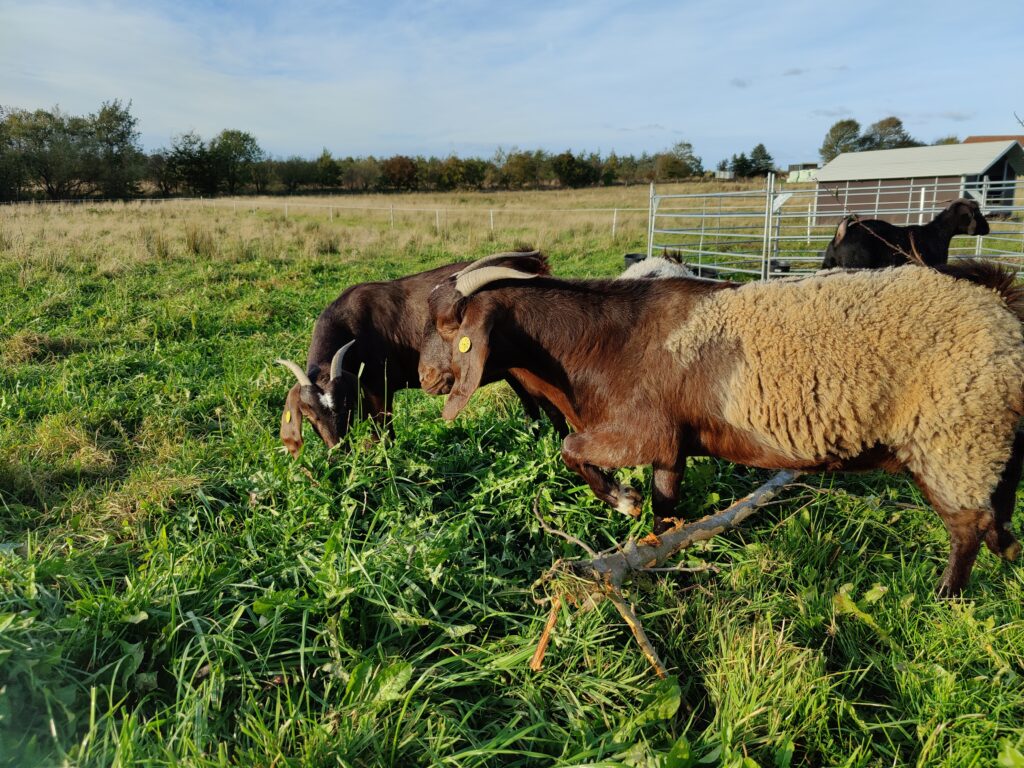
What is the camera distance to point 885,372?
3.39 metres

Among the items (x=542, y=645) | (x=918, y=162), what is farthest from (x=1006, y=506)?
(x=918, y=162)

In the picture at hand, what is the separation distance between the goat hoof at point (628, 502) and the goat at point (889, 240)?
7.74m

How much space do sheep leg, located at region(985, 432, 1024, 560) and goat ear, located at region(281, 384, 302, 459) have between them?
4.37 meters

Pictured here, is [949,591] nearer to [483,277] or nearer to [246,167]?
[483,277]

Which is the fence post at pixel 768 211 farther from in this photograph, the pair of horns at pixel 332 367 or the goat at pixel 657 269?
the pair of horns at pixel 332 367

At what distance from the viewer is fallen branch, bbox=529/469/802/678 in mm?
2789

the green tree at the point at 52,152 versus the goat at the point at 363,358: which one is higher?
the green tree at the point at 52,152

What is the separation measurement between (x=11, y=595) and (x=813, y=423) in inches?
152

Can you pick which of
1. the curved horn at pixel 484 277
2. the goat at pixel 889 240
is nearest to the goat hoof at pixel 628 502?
the curved horn at pixel 484 277

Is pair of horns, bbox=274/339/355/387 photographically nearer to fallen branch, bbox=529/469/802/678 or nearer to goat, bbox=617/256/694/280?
fallen branch, bbox=529/469/802/678

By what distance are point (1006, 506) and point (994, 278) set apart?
1309 millimetres

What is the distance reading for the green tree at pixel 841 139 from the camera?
234ft

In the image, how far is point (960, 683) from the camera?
273 centimetres

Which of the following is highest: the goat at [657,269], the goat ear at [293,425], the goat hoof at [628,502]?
the goat at [657,269]
